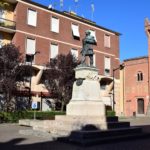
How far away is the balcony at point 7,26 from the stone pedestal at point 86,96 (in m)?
18.6

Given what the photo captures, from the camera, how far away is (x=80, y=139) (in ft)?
42.0

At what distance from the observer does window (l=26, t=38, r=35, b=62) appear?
3538cm

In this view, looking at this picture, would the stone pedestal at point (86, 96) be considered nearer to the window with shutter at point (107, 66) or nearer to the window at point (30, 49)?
the window at point (30, 49)

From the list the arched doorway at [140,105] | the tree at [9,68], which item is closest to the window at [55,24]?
the tree at [9,68]

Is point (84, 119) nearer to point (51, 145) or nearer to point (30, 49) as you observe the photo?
point (51, 145)

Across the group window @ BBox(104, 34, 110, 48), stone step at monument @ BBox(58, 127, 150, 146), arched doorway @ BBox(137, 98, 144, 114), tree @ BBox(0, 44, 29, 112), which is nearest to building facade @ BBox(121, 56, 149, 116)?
arched doorway @ BBox(137, 98, 144, 114)

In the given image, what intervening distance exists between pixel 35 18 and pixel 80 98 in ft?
72.2

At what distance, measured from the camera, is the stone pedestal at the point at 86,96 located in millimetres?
15963

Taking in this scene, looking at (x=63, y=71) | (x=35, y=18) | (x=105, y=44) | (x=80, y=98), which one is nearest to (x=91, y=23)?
(x=105, y=44)

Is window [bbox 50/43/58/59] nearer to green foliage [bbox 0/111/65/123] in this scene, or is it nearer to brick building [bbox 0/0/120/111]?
brick building [bbox 0/0/120/111]

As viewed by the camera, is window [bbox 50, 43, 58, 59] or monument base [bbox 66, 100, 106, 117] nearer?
monument base [bbox 66, 100, 106, 117]

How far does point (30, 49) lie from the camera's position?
117 ft

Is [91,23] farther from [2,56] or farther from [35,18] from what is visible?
[2,56]

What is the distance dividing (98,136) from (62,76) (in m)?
20.3
